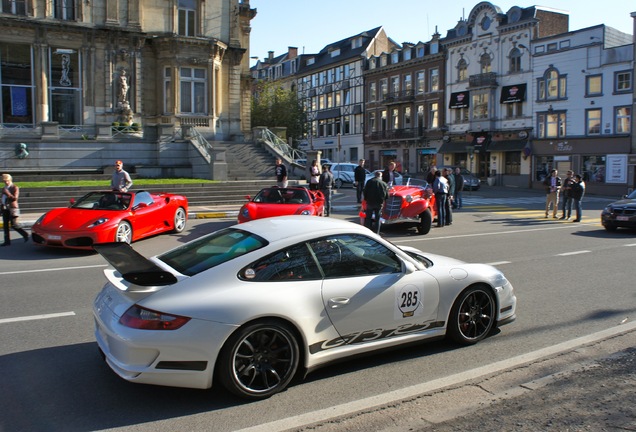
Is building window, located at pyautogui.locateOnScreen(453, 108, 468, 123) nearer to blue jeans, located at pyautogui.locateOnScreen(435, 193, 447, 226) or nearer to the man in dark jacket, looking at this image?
blue jeans, located at pyautogui.locateOnScreen(435, 193, 447, 226)

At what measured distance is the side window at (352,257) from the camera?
506 centimetres

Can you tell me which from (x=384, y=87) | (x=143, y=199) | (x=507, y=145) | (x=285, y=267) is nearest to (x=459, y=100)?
(x=507, y=145)

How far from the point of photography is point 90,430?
403cm

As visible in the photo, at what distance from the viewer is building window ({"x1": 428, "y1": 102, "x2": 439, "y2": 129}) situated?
5723cm

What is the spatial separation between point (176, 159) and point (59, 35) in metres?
9.67

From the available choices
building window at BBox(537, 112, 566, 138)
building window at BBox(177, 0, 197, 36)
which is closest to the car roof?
building window at BBox(177, 0, 197, 36)

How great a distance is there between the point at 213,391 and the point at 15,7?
3155cm

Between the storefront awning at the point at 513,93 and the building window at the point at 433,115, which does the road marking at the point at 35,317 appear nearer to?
the storefront awning at the point at 513,93

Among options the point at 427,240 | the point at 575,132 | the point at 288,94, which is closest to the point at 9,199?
the point at 427,240

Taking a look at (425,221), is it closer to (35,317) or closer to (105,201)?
(105,201)

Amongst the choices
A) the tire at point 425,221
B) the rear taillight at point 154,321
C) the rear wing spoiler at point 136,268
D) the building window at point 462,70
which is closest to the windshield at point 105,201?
the tire at point 425,221

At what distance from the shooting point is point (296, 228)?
17.3 ft

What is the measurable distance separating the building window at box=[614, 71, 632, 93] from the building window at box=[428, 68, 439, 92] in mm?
18538

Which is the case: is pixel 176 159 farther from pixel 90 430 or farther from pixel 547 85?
pixel 547 85
